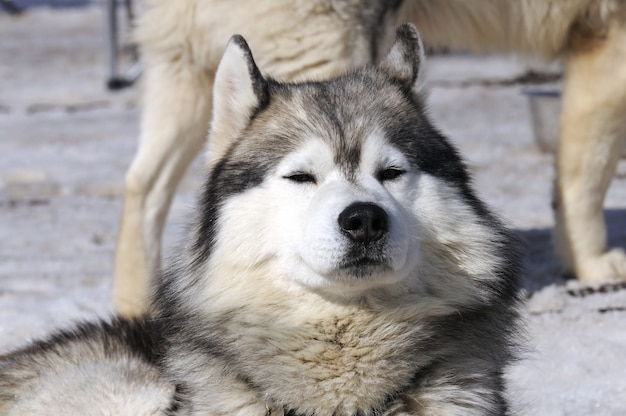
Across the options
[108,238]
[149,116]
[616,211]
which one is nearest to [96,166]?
[108,238]

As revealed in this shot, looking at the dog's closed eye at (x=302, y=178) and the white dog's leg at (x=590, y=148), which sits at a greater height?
the dog's closed eye at (x=302, y=178)

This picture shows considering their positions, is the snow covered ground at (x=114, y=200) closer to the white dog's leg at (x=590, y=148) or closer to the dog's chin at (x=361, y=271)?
the white dog's leg at (x=590, y=148)

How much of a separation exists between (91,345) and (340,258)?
3.88ft

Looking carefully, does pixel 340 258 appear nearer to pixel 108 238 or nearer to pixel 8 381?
pixel 8 381

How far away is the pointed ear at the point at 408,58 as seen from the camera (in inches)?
158

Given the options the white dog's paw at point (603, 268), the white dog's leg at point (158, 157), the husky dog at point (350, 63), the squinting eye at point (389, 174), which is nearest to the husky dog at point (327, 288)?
the squinting eye at point (389, 174)

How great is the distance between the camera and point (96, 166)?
1043 cm

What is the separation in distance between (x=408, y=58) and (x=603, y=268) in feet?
9.58

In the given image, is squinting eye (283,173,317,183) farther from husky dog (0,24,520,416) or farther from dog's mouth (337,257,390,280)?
dog's mouth (337,257,390,280)

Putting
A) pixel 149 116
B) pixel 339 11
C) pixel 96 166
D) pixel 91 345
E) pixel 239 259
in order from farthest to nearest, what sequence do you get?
pixel 96 166 → pixel 149 116 → pixel 339 11 → pixel 91 345 → pixel 239 259

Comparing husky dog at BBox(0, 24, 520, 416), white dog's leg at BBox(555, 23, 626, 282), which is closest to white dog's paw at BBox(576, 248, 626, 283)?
white dog's leg at BBox(555, 23, 626, 282)

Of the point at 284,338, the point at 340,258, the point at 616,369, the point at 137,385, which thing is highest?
the point at 340,258

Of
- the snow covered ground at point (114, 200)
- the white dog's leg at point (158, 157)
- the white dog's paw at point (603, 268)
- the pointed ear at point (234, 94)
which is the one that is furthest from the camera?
the white dog's paw at point (603, 268)

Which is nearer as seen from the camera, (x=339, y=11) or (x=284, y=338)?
(x=284, y=338)
